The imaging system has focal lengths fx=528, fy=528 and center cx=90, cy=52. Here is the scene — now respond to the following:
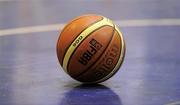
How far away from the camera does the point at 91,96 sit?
13.0 feet

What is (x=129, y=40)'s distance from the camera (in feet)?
20.7

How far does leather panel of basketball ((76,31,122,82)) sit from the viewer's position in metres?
4.09

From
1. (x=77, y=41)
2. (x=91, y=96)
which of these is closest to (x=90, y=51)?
(x=77, y=41)

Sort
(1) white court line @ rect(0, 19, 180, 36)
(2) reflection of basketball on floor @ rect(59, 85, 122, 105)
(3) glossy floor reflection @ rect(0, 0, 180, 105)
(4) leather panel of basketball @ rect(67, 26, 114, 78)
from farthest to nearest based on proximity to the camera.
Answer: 1. (1) white court line @ rect(0, 19, 180, 36)
2. (4) leather panel of basketball @ rect(67, 26, 114, 78)
3. (3) glossy floor reflection @ rect(0, 0, 180, 105)
4. (2) reflection of basketball on floor @ rect(59, 85, 122, 105)

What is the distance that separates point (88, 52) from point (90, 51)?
2cm

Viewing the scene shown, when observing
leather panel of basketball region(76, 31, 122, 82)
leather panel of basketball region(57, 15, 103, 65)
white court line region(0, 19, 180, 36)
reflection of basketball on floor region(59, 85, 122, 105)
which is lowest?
reflection of basketball on floor region(59, 85, 122, 105)

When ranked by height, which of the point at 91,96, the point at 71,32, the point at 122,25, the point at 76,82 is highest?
the point at 122,25

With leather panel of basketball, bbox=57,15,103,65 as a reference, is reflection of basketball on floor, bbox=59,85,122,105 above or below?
below

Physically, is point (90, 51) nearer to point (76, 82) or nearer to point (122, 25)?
point (76, 82)

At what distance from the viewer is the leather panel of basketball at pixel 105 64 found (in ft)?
13.4

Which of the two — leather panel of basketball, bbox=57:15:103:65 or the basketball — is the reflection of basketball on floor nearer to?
the basketball

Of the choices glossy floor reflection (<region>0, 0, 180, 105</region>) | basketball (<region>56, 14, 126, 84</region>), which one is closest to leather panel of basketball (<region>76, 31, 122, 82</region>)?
basketball (<region>56, 14, 126, 84</region>)

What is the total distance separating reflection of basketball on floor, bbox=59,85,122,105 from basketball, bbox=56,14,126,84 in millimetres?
76

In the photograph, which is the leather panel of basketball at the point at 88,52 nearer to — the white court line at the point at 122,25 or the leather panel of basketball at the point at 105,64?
the leather panel of basketball at the point at 105,64
